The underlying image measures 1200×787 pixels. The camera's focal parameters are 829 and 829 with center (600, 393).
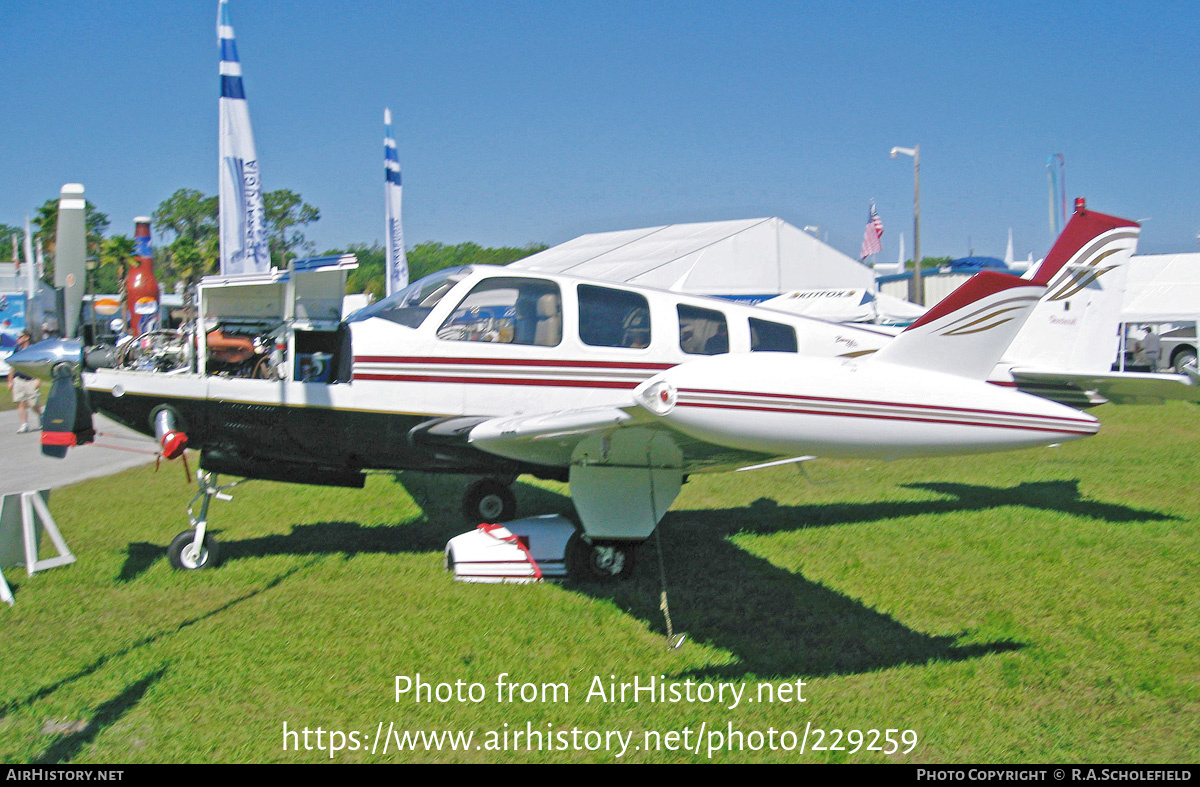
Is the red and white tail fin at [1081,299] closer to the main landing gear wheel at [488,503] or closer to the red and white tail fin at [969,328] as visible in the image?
the red and white tail fin at [969,328]

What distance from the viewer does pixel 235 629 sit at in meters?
5.00

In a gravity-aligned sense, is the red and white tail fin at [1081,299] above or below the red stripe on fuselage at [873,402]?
above

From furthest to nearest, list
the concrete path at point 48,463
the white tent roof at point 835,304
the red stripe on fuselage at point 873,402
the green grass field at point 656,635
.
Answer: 1. the white tent roof at point 835,304
2. the concrete path at point 48,463
3. the green grass field at point 656,635
4. the red stripe on fuselage at point 873,402

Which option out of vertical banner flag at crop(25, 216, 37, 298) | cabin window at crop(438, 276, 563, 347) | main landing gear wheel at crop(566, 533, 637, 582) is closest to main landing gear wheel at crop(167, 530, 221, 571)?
cabin window at crop(438, 276, 563, 347)

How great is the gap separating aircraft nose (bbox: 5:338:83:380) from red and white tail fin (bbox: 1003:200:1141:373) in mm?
7936

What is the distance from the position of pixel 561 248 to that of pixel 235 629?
3122 centimetres

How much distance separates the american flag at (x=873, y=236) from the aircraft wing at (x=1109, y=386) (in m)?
24.5

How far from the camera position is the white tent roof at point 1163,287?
25.2 metres

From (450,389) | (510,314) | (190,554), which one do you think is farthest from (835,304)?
(190,554)

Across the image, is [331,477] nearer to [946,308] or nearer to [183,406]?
[183,406]

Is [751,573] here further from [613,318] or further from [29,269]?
[29,269]

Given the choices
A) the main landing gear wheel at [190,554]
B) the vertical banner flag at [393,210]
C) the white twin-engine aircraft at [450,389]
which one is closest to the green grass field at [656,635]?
the main landing gear wheel at [190,554]

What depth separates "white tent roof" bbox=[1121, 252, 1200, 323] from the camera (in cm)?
2525
